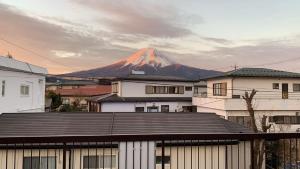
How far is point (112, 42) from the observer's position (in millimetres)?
31219

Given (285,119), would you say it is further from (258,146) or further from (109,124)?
(258,146)

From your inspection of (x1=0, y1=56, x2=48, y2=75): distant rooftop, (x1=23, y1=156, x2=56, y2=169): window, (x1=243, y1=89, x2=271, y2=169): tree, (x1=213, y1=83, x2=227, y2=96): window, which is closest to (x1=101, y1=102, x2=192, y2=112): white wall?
(x1=213, y1=83, x2=227, y2=96): window

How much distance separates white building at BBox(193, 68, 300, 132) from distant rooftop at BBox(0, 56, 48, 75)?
12.6 meters

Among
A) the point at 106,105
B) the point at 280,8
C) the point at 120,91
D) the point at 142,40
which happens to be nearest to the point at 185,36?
the point at 142,40

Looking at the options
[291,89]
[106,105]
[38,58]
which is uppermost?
[38,58]

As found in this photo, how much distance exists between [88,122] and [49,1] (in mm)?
7403

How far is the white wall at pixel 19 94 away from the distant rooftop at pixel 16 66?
0.21m

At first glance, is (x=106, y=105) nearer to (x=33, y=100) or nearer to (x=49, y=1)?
(x=33, y=100)

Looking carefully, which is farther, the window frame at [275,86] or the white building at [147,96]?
Result: the white building at [147,96]

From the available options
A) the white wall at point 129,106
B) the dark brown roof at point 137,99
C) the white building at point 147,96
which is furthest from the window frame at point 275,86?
the white wall at point 129,106

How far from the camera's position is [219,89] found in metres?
22.6

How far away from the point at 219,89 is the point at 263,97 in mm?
3307

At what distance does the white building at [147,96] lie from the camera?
24.7 meters

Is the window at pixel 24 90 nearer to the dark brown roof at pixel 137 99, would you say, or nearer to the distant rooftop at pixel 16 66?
the distant rooftop at pixel 16 66
